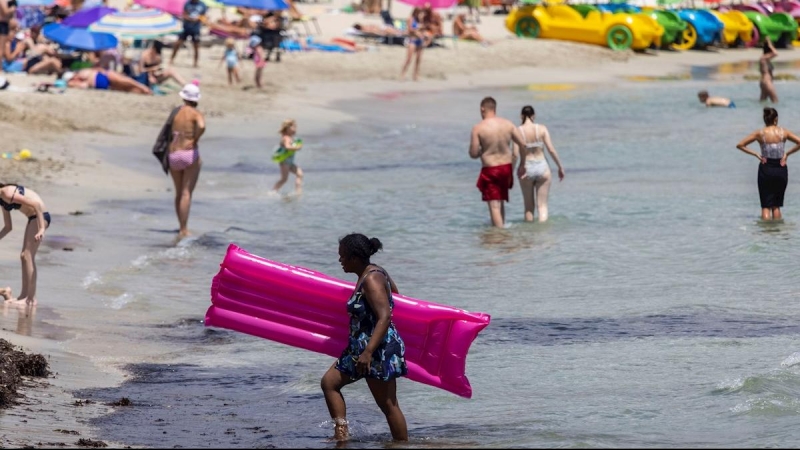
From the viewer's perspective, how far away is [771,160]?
13.5m

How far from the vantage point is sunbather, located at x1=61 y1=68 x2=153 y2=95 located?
2264 cm

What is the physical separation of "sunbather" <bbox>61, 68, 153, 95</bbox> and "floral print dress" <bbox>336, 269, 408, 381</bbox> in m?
17.0

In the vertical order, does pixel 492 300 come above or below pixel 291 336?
below

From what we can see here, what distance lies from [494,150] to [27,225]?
5321 millimetres

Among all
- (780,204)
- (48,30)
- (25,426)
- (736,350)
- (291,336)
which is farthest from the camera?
(48,30)

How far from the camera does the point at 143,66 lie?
24.1 meters

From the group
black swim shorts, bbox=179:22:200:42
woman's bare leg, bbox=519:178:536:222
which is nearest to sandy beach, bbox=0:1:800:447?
black swim shorts, bbox=179:22:200:42

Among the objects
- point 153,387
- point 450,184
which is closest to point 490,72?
point 450,184

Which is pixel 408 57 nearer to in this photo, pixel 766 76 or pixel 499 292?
pixel 766 76

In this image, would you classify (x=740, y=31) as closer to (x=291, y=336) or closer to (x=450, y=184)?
(x=450, y=184)

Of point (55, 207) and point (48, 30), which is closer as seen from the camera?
point (55, 207)

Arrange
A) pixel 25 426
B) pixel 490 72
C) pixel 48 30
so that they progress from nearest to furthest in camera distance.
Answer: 1. pixel 25 426
2. pixel 48 30
3. pixel 490 72

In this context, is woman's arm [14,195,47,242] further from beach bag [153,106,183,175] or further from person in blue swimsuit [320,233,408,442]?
person in blue swimsuit [320,233,408,442]

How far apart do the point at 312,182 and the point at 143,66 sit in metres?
7.31
